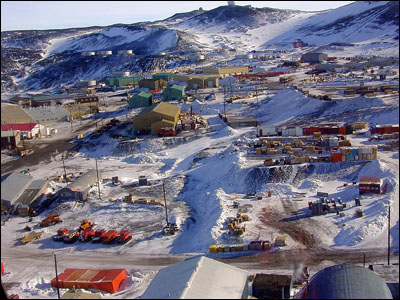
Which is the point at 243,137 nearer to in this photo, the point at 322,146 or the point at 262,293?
the point at 322,146

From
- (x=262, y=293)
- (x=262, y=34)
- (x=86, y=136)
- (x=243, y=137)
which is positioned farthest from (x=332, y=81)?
(x=262, y=34)

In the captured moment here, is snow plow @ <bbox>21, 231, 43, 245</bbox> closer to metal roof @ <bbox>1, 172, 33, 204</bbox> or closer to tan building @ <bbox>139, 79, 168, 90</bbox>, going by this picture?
metal roof @ <bbox>1, 172, 33, 204</bbox>

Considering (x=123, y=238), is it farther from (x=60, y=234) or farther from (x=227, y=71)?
(x=227, y=71)

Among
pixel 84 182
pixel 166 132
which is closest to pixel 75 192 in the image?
pixel 84 182

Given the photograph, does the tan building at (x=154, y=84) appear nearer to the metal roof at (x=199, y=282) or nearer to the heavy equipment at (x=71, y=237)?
the heavy equipment at (x=71, y=237)

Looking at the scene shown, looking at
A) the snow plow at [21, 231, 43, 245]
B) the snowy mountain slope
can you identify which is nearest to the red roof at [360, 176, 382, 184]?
the snow plow at [21, 231, 43, 245]

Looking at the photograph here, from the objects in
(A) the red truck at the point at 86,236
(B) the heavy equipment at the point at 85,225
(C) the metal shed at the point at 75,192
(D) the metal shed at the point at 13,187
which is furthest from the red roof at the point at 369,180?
(D) the metal shed at the point at 13,187
